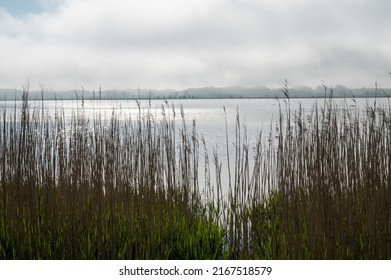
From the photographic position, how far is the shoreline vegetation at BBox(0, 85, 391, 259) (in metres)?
2.85

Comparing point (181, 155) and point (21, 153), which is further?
point (181, 155)

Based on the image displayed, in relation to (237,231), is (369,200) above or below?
above

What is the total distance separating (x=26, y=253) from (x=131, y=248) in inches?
27.2

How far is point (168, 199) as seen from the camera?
3.37 metres

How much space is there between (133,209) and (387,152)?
1.92 meters

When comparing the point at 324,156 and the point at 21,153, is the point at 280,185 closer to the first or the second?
the point at 324,156

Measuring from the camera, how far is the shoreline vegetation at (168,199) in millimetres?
2846

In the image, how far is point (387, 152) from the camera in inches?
133

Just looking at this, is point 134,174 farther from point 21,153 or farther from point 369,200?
point 369,200

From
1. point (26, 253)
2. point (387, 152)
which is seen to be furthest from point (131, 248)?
point (387, 152)
